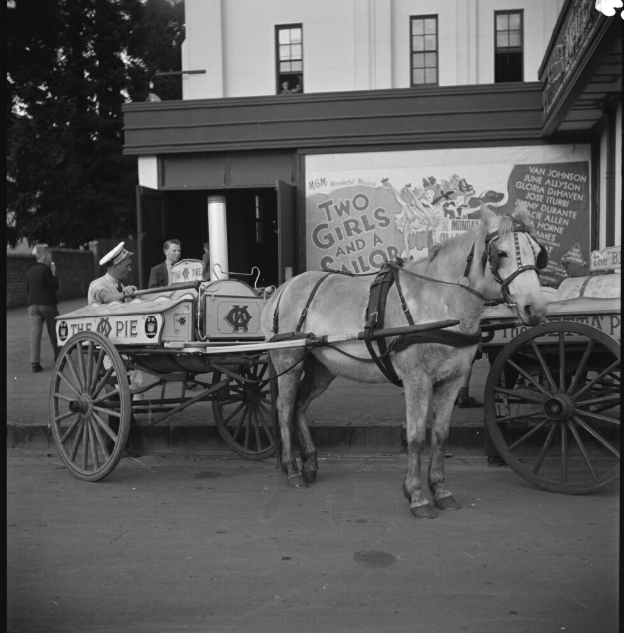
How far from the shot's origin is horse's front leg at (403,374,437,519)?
483 cm

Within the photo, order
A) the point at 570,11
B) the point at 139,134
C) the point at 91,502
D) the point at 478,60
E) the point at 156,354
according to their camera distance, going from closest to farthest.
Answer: the point at 91,502 → the point at 156,354 → the point at 570,11 → the point at 478,60 → the point at 139,134

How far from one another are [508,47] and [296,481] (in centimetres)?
934

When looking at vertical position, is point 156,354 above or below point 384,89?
below

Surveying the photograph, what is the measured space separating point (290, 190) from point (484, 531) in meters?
8.95

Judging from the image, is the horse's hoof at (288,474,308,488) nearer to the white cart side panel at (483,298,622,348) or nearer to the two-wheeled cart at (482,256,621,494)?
the two-wheeled cart at (482,256,621,494)

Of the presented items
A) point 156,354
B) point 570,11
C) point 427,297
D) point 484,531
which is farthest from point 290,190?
point 484,531

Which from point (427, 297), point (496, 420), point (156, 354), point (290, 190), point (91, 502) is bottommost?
point (91, 502)

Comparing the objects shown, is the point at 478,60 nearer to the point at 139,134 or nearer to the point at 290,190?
the point at 290,190

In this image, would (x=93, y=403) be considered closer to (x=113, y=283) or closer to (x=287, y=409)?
(x=113, y=283)

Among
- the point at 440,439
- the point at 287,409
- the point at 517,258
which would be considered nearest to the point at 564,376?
the point at 440,439

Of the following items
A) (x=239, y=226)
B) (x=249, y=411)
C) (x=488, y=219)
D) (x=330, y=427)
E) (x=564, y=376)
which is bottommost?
(x=330, y=427)

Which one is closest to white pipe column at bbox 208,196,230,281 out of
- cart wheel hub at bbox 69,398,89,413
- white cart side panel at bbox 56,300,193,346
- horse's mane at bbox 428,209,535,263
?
white cart side panel at bbox 56,300,193,346

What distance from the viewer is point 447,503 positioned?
16.4ft

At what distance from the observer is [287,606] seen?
3.58 m
